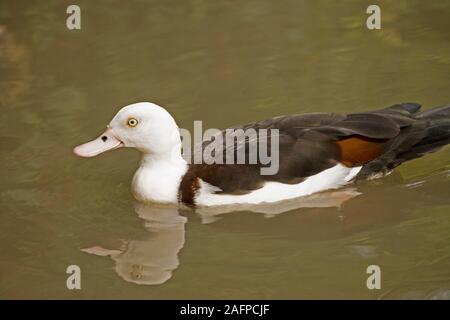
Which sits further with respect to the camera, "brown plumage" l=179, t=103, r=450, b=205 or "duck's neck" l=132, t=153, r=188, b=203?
"duck's neck" l=132, t=153, r=188, b=203

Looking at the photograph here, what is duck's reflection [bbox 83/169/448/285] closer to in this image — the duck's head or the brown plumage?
the brown plumage

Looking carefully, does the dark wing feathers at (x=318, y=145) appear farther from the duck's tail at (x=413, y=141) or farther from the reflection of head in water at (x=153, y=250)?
the reflection of head in water at (x=153, y=250)

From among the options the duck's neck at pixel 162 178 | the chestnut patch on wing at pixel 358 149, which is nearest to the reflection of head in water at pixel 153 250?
the duck's neck at pixel 162 178

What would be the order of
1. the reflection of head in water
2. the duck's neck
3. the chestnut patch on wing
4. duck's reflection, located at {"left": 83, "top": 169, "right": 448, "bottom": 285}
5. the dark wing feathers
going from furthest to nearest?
the duck's neck → the chestnut patch on wing → the dark wing feathers → duck's reflection, located at {"left": 83, "top": 169, "right": 448, "bottom": 285} → the reflection of head in water

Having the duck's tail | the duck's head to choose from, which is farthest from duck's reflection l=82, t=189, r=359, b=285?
Answer: the duck's head

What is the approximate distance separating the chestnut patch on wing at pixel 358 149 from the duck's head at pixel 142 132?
5.04 ft

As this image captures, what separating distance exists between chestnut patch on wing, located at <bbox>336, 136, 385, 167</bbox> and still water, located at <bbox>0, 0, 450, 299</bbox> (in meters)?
0.38

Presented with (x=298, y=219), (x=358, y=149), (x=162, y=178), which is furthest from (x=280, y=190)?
(x=162, y=178)

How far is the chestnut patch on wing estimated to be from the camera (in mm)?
8742

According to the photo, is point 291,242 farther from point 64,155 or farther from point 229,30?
point 229,30

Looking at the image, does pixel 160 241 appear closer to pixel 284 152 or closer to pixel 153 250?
pixel 153 250

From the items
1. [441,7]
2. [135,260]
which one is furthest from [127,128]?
[441,7]

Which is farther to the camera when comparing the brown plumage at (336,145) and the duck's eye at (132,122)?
the duck's eye at (132,122)

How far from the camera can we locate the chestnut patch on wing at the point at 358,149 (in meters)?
8.74
